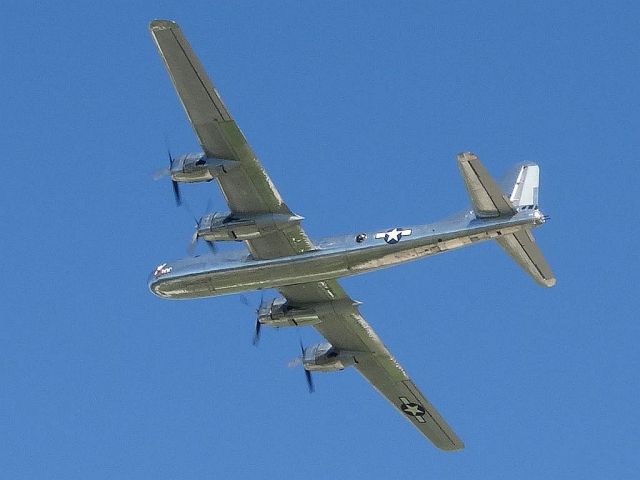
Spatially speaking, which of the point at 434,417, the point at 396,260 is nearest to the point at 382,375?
the point at 434,417

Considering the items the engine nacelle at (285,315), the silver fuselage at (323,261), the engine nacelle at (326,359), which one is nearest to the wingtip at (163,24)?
the silver fuselage at (323,261)

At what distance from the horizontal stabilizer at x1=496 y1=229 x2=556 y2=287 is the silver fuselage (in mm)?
1804

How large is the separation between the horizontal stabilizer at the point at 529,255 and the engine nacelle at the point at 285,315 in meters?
10.2

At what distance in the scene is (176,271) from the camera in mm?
56875

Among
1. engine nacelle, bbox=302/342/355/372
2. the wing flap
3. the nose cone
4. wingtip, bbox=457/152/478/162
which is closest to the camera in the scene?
wingtip, bbox=457/152/478/162

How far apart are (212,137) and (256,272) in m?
6.31

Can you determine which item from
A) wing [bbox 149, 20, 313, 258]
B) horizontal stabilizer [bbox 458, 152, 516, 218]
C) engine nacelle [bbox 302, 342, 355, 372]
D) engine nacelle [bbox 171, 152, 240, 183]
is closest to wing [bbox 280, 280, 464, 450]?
engine nacelle [bbox 302, 342, 355, 372]

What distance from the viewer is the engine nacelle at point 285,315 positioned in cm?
5956

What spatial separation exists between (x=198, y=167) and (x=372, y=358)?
13.8m

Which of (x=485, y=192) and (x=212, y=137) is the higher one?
(x=212, y=137)

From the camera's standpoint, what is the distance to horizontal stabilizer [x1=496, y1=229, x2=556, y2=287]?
5294 centimetres

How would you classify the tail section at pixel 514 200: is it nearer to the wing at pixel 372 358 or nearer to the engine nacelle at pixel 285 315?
the wing at pixel 372 358

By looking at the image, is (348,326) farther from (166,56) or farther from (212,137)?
(166,56)

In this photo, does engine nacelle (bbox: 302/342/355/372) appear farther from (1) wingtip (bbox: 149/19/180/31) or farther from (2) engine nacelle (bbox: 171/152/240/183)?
(1) wingtip (bbox: 149/19/180/31)
